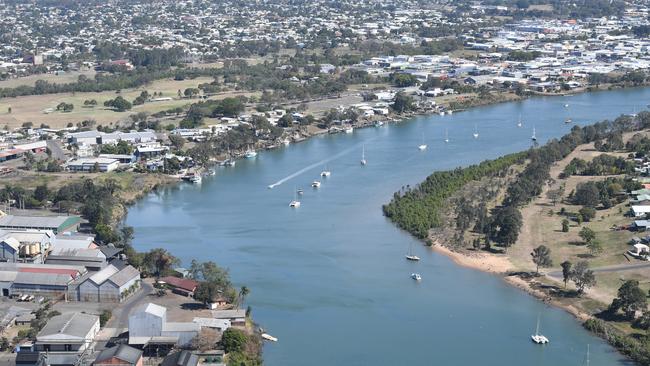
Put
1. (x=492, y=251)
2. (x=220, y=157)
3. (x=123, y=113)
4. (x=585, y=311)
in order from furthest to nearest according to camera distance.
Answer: (x=123, y=113) < (x=220, y=157) < (x=492, y=251) < (x=585, y=311)

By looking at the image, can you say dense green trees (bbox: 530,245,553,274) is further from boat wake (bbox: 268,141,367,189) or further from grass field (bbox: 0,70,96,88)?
grass field (bbox: 0,70,96,88)

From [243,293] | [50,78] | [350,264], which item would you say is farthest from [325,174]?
[50,78]

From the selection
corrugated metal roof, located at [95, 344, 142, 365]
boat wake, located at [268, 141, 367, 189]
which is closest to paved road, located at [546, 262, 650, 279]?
corrugated metal roof, located at [95, 344, 142, 365]

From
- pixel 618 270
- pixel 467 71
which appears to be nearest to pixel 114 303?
pixel 618 270

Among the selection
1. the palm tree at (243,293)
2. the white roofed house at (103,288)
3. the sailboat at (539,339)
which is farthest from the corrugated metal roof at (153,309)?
the sailboat at (539,339)

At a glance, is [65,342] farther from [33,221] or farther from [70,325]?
[33,221]

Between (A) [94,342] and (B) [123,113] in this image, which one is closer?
(A) [94,342]

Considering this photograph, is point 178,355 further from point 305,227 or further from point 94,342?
point 305,227
